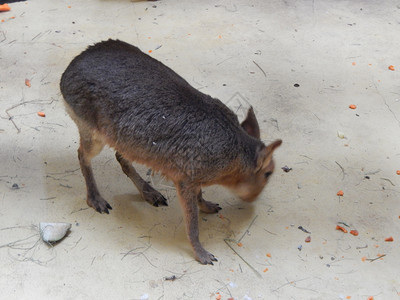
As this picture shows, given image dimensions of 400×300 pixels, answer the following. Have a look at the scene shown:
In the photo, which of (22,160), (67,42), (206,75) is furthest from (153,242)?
(67,42)

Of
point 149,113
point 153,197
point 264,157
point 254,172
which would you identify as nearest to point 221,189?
point 153,197

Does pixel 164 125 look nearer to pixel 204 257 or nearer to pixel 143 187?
pixel 143 187

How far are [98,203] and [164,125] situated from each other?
2.97 feet

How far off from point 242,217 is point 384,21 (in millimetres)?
3810

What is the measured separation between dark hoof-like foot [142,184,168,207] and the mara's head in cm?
60

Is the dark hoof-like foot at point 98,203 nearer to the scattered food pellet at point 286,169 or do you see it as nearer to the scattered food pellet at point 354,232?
the scattered food pellet at point 286,169

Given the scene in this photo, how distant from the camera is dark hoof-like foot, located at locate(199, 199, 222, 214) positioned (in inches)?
143

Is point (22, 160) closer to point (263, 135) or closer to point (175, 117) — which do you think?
point (175, 117)

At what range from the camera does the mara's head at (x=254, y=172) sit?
10.5ft

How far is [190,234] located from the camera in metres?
3.30

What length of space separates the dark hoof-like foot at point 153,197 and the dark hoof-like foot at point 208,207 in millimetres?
289

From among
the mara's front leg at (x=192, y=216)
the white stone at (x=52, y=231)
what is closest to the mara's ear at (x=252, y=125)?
the mara's front leg at (x=192, y=216)

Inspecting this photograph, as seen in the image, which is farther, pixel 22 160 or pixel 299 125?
pixel 299 125

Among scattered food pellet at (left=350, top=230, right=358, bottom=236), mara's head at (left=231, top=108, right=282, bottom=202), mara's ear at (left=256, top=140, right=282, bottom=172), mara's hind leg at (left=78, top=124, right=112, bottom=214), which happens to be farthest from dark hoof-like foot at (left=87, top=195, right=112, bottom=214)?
scattered food pellet at (left=350, top=230, right=358, bottom=236)
